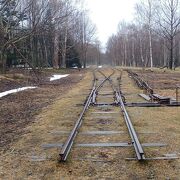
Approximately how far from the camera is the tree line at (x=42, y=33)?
100 feet

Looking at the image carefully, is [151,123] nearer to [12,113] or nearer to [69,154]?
[69,154]

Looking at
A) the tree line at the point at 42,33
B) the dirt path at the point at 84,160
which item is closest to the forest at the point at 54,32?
the tree line at the point at 42,33

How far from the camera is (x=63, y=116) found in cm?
1187

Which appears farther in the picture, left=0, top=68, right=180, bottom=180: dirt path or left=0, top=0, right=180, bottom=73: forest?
left=0, top=0, right=180, bottom=73: forest

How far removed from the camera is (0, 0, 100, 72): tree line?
3055cm

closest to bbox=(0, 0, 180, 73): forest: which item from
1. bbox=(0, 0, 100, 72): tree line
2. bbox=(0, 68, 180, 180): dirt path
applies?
bbox=(0, 0, 100, 72): tree line

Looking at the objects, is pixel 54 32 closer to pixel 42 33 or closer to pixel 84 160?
pixel 42 33

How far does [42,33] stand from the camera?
32.6 m

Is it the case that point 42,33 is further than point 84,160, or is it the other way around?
point 42,33

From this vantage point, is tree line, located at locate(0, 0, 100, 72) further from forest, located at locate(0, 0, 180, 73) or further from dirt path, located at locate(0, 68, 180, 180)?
dirt path, located at locate(0, 68, 180, 180)

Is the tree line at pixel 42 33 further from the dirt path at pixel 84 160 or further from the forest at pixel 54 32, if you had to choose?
the dirt path at pixel 84 160

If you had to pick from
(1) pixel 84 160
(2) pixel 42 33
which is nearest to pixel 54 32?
(2) pixel 42 33

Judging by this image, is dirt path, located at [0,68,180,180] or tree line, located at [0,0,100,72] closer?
dirt path, located at [0,68,180,180]

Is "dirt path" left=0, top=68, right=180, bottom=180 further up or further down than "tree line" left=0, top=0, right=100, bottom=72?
further down
